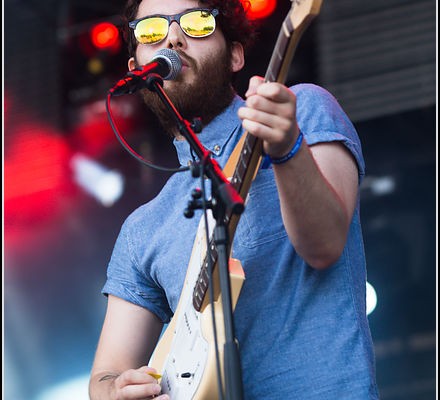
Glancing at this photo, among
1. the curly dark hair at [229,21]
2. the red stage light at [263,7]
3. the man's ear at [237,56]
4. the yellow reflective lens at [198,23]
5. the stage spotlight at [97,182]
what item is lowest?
the stage spotlight at [97,182]

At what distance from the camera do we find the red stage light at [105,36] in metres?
5.12

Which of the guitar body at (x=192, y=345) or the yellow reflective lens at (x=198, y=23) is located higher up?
the yellow reflective lens at (x=198, y=23)

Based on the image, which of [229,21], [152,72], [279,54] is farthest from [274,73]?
[229,21]

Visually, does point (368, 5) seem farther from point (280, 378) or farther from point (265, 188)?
point (280, 378)

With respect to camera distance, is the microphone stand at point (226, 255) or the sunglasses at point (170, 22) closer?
the microphone stand at point (226, 255)

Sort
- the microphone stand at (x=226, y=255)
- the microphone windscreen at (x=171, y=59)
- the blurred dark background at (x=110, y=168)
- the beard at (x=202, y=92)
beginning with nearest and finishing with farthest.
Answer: the microphone stand at (x=226, y=255)
the microphone windscreen at (x=171, y=59)
the beard at (x=202, y=92)
the blurred dark background at (x=110, y=168)

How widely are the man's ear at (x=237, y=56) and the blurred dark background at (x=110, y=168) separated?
6.28 feet

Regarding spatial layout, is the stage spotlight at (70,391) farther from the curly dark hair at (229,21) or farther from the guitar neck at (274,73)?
the guitar neck at (274,73)

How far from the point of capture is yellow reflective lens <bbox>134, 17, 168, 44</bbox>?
93.4 inches

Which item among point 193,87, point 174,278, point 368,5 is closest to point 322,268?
point 174,278

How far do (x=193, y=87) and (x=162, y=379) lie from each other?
0.76 metres

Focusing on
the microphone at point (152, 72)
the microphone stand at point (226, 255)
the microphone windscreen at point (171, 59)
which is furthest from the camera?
the microphone windscreen at point (171, 59)

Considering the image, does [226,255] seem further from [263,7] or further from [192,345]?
[263,7]

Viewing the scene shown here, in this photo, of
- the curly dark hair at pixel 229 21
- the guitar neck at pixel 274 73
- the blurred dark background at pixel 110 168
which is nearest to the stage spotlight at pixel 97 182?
the blurred dark background at pixel 110 168
